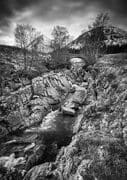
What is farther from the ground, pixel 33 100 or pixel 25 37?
pixel 25 37

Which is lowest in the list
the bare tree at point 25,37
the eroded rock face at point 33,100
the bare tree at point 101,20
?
the eroded rock face at point 33,100

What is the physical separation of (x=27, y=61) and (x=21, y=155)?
2207cm

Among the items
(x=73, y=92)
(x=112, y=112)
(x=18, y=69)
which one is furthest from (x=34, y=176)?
(x=18, y=69)

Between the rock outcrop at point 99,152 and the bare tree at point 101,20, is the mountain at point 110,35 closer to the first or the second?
the bare tree at point 101,20

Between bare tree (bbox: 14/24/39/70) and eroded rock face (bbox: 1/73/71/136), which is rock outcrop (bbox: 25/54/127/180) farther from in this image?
bare tree (bbox: 14/24/39/70)

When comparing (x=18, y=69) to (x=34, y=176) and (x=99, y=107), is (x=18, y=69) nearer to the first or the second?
(x=99, y=107)

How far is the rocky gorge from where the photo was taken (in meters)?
6.07

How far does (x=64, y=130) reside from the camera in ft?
44.5

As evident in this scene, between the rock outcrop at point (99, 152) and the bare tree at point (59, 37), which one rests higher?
the bare tree at point (59, 37)

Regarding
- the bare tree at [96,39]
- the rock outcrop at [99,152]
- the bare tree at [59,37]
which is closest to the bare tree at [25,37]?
the bare tree at [59,37]

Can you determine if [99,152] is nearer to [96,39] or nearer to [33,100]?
[33,100]

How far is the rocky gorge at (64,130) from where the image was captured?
607cm

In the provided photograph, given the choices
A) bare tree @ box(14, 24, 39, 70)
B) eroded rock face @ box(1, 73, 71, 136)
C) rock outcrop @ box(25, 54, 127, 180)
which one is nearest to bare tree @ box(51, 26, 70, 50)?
bare tree @ box(14, 24, 39, 70)

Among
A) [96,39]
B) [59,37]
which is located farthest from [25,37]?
[96,39]
